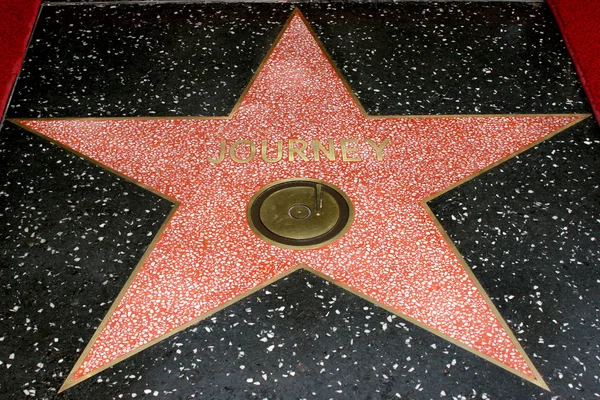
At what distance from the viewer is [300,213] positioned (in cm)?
156

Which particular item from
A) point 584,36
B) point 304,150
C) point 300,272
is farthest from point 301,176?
point 584,36

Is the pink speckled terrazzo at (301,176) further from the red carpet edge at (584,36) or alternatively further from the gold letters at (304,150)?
the red carpet edge at (584,36)

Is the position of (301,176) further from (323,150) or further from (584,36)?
(584,36)

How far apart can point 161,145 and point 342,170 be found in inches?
18.2

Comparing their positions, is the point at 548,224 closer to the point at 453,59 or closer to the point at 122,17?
the point at 453,59

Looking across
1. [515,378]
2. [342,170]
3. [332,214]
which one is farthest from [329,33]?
[515,378]

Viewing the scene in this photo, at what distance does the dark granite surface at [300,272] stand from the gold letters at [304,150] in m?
0.15

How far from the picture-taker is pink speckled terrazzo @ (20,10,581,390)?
1.37 metres

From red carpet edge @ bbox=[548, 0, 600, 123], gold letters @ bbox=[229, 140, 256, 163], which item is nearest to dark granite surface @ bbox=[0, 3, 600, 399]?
red carpet edge @ bbox=[548, 0, 600, 123]

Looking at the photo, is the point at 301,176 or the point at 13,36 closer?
the point at 301,176

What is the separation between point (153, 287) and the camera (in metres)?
1.42

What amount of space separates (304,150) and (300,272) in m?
0.39

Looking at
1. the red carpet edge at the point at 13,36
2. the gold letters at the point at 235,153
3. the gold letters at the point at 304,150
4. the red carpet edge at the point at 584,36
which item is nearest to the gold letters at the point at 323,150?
the gold letters at the point at 304,150

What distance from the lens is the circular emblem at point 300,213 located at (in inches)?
59.6
